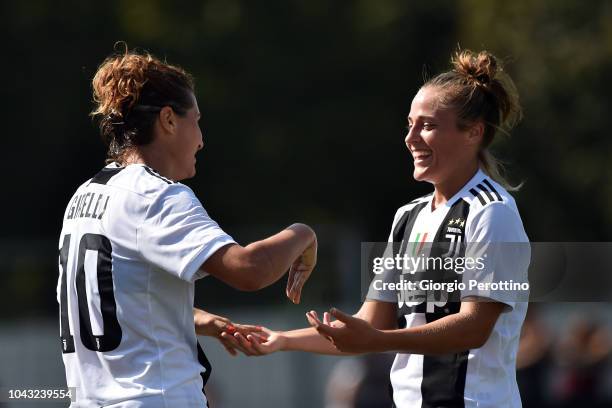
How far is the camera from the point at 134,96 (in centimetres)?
432

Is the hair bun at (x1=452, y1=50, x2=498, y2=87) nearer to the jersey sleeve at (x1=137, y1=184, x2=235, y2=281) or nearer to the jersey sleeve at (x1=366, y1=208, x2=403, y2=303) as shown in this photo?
the jersey sleeve at (x1=366, y1=208, x2=403, y2=303)

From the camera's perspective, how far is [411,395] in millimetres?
4625

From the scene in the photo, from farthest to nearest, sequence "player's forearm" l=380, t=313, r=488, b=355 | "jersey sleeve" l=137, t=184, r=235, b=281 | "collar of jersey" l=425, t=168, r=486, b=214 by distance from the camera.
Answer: "collar of jersey" l=425, t=168, r=486, b=214 < "player's forearm" l=380, t=313, r=488, b=355 < "jersey sleeve" l=137, t=184, r=235, b=281

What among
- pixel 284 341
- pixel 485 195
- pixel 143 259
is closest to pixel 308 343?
pixel 284 341

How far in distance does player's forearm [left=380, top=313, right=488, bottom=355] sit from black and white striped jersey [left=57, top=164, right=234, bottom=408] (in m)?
0.72

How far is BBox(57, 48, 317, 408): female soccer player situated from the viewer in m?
4.07

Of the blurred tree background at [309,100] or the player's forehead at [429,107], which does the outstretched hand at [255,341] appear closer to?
the player's forehead at [429,107]

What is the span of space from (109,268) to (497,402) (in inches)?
60.5

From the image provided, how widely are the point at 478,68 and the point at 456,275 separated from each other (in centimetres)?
90

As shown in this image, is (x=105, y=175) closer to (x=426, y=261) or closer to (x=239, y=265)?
(x=239, y=265)

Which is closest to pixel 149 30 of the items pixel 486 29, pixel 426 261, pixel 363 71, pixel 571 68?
pixel 363 71

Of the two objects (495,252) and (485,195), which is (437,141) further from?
(495,252)

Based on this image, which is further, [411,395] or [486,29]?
[486,29]

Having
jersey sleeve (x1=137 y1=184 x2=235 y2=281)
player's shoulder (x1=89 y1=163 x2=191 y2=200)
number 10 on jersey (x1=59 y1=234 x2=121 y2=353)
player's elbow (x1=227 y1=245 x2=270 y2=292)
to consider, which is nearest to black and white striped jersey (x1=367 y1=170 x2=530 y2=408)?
player's elbow (x1=227 y1=245 x2=270 y2=292)
